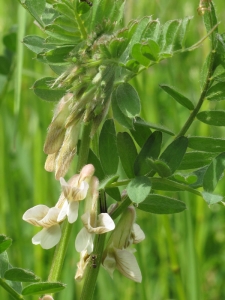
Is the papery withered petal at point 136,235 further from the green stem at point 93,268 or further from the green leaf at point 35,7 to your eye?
the green leaf at point 35,7

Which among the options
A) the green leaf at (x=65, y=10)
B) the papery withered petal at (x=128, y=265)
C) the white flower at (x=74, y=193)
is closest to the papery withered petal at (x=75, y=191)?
the white flower at (x=74, y=193)

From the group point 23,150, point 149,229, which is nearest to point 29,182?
point 23,150

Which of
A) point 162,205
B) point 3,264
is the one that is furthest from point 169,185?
point 3,264

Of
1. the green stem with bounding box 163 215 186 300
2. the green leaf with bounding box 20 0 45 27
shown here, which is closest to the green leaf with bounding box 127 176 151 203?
the green leaf with bounding box 20 0 45 27

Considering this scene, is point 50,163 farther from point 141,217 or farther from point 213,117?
point 141,217

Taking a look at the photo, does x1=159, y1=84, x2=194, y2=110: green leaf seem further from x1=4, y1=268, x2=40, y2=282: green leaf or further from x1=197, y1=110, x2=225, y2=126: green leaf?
x1=4, y1=268, x2=40, y2=282: green leaf

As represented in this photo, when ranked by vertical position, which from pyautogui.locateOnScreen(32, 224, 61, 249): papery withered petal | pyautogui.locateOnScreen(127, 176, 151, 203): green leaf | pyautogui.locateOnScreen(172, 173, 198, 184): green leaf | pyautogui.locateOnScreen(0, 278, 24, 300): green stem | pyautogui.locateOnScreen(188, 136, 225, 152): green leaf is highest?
pyautogui.locateOnScreen(188, 136, 225, 152): green leaf

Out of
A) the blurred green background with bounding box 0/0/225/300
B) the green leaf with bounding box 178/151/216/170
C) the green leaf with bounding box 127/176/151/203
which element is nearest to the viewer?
the green leaf with bounding box 127/176/151/203

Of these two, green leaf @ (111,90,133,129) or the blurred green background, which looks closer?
green leaf @ (111,90,133,129)
